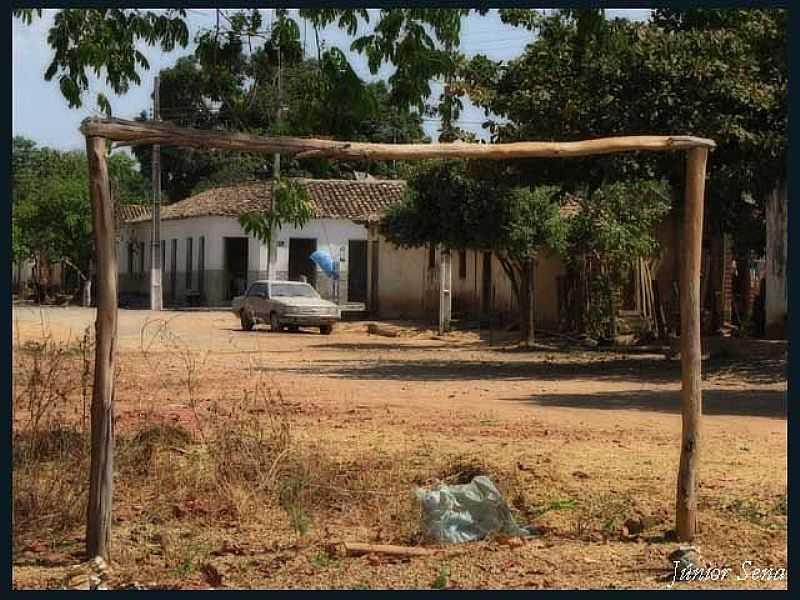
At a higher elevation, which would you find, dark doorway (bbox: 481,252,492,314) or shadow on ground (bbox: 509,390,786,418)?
dark doorway (bbox: 481,252,492,314)

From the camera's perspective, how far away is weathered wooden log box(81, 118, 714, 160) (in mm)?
6832

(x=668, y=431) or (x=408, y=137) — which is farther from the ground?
(x=408, y=137)

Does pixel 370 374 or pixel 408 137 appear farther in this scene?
pixel 408 137

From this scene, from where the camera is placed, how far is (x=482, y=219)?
24578 mm

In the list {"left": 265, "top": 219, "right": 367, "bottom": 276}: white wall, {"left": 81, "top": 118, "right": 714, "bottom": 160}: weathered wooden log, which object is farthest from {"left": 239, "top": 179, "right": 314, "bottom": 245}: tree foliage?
{"left": 265, "top": 219, "right": 367, "bottom": 276}: white wall

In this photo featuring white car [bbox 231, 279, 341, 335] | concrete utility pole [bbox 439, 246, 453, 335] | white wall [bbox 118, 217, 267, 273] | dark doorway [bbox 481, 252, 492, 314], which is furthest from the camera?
white wall [bbox 118, 217, 267, 273]

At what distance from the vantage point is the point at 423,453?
33.2 ft

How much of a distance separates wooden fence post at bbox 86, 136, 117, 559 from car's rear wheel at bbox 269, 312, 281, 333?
2360 centimetres

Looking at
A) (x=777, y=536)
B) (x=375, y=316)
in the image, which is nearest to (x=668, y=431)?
(x=777, y=536)

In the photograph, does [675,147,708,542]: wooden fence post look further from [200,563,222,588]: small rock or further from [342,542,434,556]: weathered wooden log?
[200,563,222,588]: small rock

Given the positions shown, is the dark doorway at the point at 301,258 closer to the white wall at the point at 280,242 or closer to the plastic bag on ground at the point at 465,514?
the white wall at the point at 280,242

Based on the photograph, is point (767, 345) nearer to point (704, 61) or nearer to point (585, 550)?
point (704, 61)

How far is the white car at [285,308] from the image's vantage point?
30016mm

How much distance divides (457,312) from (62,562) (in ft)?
87.7
